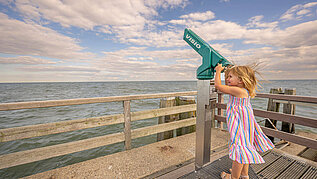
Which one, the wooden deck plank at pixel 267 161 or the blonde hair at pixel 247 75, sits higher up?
the blonde hair at pixel 247 75

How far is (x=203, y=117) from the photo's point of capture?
160cm

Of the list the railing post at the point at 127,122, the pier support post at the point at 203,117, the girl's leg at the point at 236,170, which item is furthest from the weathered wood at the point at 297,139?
the railing post at the point at 127,122

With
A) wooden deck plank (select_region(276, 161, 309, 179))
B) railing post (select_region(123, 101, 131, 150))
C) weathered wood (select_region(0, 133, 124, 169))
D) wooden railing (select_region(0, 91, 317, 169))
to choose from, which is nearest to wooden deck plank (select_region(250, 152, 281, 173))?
wooden deck plank (select_region(276, 161, 309, 179))

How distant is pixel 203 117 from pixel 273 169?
1.27m

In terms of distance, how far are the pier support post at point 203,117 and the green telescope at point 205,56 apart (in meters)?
0.09

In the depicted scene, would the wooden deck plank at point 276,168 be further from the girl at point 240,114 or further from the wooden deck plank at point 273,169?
the girl at point 240,114

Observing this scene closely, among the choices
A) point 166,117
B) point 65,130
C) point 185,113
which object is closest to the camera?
point 65,130

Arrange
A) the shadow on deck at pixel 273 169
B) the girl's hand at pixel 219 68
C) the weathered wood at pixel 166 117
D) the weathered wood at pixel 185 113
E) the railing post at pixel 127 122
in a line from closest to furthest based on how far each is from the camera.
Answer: the girl's hand at pixel 219 68 < the shadow on deck at pixel 273 169 < the railing post at pixel 127 122 < the weathered wood at pixel 166 117 < the weathered wood at pixel 185 113

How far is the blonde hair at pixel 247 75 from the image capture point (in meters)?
1.35

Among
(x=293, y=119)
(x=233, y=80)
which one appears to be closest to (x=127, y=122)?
(x=233, y=80)

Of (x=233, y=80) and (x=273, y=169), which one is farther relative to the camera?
(x=273, y=169)

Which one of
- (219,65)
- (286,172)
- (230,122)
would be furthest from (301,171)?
(219,65)

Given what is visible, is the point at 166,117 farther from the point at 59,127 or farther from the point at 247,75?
the point at 247,75

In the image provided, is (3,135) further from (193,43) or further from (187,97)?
(187,97)
